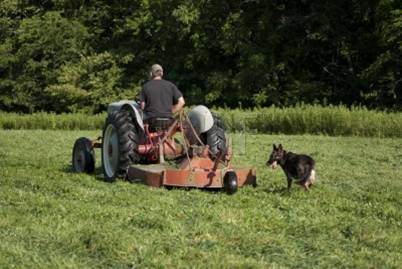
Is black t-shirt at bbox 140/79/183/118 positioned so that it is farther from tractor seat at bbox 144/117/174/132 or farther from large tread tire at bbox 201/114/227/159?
large tread tire at bbox 201/114/227/159

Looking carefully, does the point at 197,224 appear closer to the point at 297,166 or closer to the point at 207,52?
the point at 297,166

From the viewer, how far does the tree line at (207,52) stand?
34688 mm

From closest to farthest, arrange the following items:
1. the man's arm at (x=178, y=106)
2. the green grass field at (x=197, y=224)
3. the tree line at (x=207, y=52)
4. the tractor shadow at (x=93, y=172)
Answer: the green grass field at (x=197, y=224)
the man's arm at (x=178, y=106)
the tractor shadow at (x=93, y=172)
the tree line at (x=207, y=52)

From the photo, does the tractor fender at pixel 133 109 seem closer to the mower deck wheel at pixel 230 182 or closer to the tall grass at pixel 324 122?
the mower deck wheel at pixel 230 182

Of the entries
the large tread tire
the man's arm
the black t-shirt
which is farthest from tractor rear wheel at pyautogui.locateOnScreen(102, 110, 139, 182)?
the large tread tire

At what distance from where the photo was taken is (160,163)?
35.1 feet

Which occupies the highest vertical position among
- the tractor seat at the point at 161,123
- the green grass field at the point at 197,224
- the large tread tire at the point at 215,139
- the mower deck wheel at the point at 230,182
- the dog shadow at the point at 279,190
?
the tractor seat at the point at 161,123

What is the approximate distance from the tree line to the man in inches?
826

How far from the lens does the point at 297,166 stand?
372 inches

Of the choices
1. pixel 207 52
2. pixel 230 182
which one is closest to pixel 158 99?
pixel 230 182

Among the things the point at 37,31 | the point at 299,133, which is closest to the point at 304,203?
the point at 299,133

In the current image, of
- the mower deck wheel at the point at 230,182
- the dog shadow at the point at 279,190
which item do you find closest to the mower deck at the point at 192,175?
the mower deck wheel at the point at 230,182

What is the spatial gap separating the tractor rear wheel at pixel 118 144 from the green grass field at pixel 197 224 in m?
0.31

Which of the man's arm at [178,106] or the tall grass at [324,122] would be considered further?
the tall grass at [324,122]
